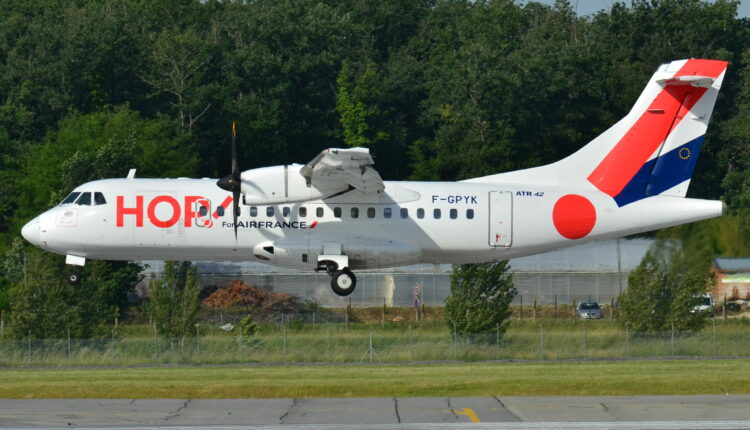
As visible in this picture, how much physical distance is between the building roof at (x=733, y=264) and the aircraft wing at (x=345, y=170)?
17.5 meters

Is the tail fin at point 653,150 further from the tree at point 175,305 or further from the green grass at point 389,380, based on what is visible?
the tree at point 175,305

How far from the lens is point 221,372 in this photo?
41.0 metres

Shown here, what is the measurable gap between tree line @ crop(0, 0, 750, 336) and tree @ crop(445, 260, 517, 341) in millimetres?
26794

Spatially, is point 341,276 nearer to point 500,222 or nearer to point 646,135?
point 500,222

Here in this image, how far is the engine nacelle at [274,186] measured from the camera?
34.4 meters

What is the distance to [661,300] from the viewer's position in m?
49.2

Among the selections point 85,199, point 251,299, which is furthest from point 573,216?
point 251,299

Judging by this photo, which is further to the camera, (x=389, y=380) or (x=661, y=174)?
(x=661, y=174)

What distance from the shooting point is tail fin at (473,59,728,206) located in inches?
1467

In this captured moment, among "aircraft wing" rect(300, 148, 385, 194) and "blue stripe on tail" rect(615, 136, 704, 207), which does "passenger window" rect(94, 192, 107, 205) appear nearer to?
"aircraft wing" rect(300, 148, 385, 194)

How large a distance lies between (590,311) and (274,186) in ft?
104

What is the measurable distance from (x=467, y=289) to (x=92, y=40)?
48.4 m

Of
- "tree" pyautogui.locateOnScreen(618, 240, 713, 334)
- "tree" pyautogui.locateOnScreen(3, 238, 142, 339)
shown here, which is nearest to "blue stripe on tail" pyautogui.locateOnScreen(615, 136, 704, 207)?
"tree" pyautogui.locateOnScreen(618, 240, 713, 334)

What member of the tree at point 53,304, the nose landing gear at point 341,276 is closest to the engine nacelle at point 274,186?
the nose landing gear at point 341,276
